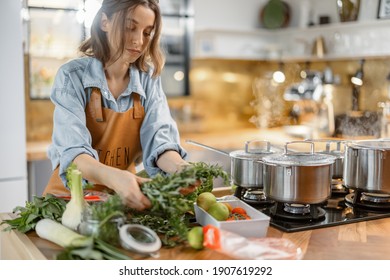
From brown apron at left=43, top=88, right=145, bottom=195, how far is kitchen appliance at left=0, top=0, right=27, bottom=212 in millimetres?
899

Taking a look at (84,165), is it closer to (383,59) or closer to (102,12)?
(102,12)

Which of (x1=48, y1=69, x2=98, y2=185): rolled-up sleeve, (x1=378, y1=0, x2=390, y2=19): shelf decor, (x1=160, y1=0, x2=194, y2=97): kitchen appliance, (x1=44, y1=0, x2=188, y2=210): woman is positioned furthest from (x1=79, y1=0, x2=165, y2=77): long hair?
(x1=160, y1=0, x2=194, y2=97): kitchen appliance

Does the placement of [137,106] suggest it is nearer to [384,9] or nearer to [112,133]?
[112,133]

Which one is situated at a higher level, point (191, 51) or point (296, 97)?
point (191, 51)

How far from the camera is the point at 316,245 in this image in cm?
116

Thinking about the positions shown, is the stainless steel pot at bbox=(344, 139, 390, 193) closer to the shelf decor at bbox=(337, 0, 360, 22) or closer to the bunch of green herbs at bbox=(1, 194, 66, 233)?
the bunch of green herbs at bbox=(1, 194, 66, 233)

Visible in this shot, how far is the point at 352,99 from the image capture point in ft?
11.9

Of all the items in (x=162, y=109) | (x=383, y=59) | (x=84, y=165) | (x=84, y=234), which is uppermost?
(x=383, y=59)

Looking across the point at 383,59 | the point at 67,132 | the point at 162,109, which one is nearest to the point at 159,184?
the point at 67,132

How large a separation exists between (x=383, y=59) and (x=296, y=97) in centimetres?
64

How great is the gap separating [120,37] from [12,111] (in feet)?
3.76

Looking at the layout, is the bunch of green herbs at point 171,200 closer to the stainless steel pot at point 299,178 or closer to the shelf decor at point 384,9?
the stainless steel pot at point 299,178

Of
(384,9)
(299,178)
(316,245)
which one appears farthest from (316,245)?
(384,9)

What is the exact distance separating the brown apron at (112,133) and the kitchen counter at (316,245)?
31cm
